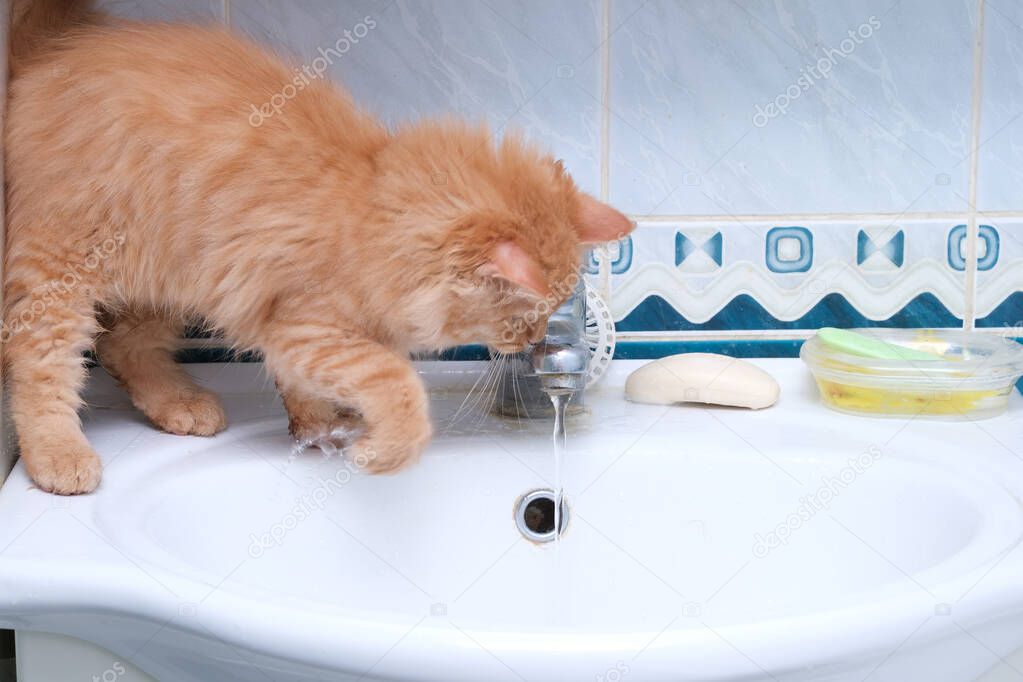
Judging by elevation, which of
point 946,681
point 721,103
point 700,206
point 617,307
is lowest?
point 946,681

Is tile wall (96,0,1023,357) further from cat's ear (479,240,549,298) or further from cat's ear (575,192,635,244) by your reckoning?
cat's ear (479,240,549,298)

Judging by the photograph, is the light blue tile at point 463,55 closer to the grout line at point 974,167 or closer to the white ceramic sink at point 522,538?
the white ceramic sink at point 522,538

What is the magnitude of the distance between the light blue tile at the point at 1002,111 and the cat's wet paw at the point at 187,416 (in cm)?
100

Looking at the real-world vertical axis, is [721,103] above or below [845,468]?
above

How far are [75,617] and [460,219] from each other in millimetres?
477

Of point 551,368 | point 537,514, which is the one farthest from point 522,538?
point 551,368

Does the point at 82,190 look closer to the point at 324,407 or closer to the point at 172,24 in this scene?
the point at 172,24

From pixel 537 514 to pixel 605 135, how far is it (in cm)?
49

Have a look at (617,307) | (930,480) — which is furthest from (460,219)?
(930,480)

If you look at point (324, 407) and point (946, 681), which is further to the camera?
point (324, 407)

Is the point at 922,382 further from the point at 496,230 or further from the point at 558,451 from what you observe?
the point at 496,230

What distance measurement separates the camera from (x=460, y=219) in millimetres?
977

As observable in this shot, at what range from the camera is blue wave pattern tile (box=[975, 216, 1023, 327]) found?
1.34 metres

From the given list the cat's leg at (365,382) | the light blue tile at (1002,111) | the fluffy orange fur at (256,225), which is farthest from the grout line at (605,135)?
the light blue tile at (1002,111)
